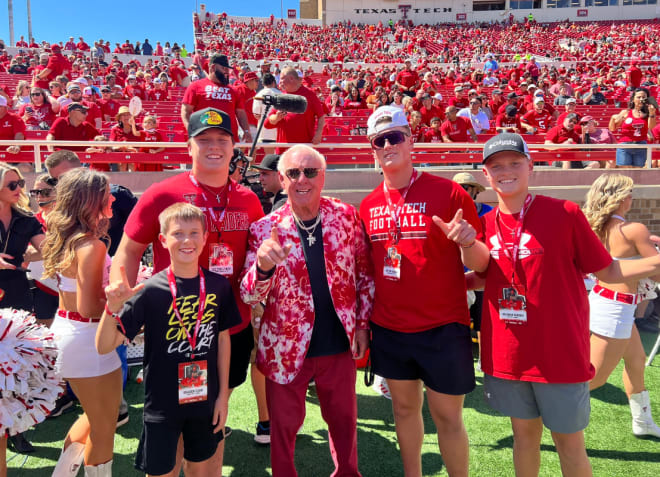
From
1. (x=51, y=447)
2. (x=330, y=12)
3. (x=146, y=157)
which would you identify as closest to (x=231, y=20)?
(x=330, y=12)

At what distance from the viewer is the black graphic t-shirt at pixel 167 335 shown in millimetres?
2139

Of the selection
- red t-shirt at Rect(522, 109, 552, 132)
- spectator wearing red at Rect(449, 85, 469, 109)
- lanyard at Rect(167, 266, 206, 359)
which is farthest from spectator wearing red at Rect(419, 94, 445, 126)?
lanyard at Rect(167, 266, 206, 359)

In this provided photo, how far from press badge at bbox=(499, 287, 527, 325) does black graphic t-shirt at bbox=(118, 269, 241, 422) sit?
1.37m

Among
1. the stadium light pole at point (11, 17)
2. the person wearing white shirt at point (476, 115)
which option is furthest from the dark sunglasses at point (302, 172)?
the stadium light pole at point (11, 17)

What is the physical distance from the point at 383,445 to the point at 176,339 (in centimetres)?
194

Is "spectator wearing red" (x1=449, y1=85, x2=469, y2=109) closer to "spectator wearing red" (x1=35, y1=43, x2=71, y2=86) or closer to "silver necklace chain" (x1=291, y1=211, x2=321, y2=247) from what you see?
"silver necklace chain" (x1=291, y1=211, x2=321, y2=247)

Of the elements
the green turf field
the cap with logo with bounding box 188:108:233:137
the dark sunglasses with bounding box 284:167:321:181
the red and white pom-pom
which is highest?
the cap with logo with bounding box 188:108:233:137

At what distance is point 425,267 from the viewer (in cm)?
244

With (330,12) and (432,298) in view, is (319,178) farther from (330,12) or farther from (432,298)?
(330,12)

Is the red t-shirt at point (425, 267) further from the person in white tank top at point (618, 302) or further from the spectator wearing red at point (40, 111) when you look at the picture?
the spectator wearing red at point (40, 111)

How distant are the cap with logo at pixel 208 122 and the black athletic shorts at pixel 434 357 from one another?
4.41 ft

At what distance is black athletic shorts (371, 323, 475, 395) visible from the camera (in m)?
2.43

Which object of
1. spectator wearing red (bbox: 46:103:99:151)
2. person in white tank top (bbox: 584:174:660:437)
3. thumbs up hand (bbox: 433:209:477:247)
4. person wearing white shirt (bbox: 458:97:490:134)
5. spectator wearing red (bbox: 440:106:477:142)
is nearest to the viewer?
thumbs up hand (bbox: 433:209:477:247)

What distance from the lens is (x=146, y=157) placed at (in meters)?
6.84
